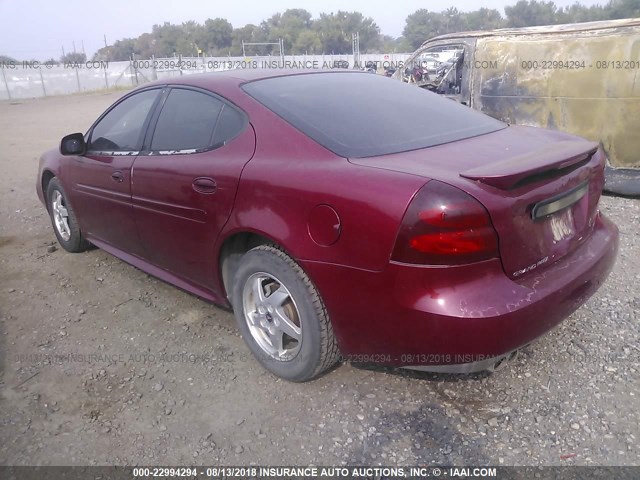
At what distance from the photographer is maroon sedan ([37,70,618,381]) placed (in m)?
2.03

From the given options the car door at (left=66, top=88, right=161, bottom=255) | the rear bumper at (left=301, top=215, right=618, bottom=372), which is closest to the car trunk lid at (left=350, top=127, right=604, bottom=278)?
the rear bumper at (left=301, top=215, right=618, bottom=372)

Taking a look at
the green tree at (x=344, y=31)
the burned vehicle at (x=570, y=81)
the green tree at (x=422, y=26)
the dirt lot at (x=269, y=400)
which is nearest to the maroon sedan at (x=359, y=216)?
the dirt lot at (x=269, y=400)

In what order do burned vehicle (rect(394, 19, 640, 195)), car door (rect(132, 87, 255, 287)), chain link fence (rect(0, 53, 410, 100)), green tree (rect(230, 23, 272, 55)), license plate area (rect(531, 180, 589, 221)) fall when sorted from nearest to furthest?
license plate area (rect(531, 180, 589, 221))
car door (rect(132, 87, 255, 287))
burned vehicle (rect(394, 19, 640, 195))
chain link fence (rect(0, 53, 410, 100))
green tree (rect(230, 23, 272, 55))

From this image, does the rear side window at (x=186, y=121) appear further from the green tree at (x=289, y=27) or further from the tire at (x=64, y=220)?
the green tree at (x=289, y=27)

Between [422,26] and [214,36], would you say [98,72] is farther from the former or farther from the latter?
[422,26]

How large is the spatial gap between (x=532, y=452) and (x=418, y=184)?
3.96ft

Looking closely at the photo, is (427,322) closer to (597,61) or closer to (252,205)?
(252,205)

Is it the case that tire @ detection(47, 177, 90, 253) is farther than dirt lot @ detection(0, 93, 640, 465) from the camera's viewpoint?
Yes

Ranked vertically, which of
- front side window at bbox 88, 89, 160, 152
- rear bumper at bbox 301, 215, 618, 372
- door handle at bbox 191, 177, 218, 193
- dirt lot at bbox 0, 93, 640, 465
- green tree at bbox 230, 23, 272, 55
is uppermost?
green tree at bbox 230, 23, 272, 55

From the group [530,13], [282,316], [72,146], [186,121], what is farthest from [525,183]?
[530,13]

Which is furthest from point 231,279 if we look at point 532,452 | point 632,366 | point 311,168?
point 632,366

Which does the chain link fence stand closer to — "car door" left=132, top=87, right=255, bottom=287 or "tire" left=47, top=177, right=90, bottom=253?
"tire" left=47, top=177, right=90, bottom=253

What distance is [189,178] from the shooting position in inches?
114

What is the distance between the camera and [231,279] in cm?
294
